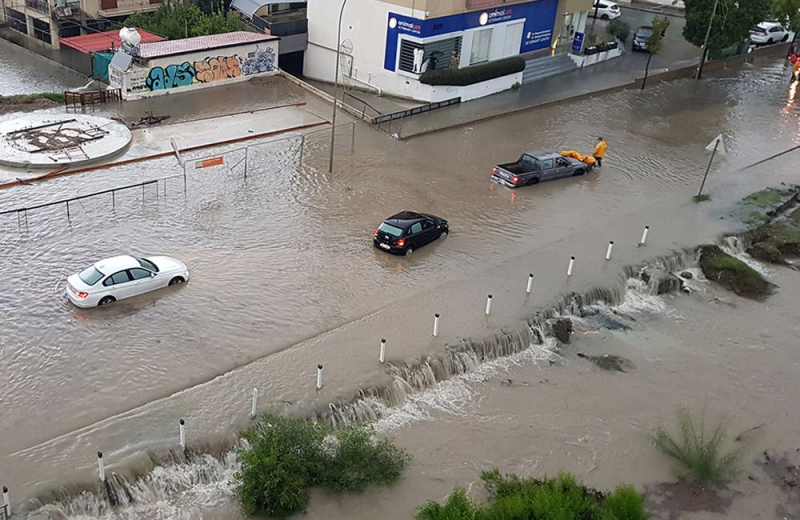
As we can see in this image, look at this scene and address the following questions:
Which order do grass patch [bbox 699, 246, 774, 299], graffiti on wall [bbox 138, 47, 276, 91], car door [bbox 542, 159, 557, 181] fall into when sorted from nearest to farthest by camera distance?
grass patch [bbox 699, 246, 774, 299]
car door [bbox 542, 159, 557, 181]
graffiti on wall [bbox 138, 47, 276, 91]

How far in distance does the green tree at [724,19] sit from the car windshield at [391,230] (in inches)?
1227

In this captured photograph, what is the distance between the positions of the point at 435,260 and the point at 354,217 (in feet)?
13.7

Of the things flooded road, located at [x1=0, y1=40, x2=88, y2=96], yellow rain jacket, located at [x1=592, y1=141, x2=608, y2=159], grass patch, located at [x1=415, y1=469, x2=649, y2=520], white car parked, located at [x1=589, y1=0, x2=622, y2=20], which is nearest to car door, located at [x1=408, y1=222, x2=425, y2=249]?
grass patch, located at [x1=415, y1=469, x2=649, y2=520]

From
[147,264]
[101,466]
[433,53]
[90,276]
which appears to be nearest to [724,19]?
[433,53]

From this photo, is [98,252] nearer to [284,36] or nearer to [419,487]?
[419,487]

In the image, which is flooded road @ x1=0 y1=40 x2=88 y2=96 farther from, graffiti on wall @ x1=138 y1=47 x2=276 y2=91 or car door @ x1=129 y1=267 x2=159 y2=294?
car door @ x1=129 y1=267 x2=159 y2=294

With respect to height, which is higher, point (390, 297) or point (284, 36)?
point (284, 36)

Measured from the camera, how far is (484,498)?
21000mm

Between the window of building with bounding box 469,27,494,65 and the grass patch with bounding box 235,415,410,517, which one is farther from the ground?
the window of building with bounding box 469,27,494,65

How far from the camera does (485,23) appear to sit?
157 feet

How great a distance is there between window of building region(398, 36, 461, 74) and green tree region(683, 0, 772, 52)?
1649 centimetres

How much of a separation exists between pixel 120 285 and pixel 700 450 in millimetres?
17665

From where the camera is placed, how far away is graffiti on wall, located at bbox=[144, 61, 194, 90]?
136 feet

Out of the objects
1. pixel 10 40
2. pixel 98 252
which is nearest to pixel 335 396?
pixel 98 252
